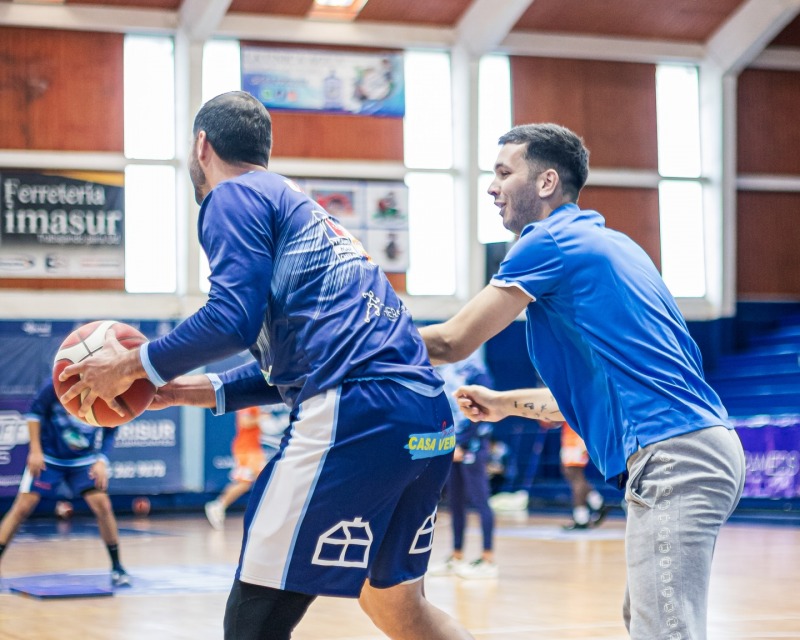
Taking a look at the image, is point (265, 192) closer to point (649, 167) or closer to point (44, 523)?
point (44, 523)

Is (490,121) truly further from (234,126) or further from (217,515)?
(234,126)

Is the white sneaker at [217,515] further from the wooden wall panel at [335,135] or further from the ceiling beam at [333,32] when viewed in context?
the ceiling beam at [333,32]

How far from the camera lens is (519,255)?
9.73 ft

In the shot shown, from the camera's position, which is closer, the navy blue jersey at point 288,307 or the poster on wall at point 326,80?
the navy blue jersey at point 288,307

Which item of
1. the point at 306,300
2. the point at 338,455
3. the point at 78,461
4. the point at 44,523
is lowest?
Answer: the point at 44,523

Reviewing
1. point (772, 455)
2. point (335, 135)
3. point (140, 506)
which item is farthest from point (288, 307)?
point (335, 135)

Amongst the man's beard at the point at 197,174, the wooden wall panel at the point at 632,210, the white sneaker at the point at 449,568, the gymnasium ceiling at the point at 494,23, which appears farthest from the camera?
the wooden wall panel at the point at 632,210

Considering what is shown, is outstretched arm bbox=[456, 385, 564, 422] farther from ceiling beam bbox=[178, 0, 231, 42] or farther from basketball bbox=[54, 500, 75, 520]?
ceiling beam bbox=[178, 0, 231, 42]

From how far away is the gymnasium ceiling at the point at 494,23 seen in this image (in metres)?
17.8

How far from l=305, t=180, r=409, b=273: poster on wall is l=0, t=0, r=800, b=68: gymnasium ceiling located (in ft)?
7.59

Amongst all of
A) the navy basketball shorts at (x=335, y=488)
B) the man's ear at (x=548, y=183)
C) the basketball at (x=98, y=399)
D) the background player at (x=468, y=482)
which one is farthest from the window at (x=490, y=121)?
the navy basketball shorts at (x=335, y=488)

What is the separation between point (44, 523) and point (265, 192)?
14448mm

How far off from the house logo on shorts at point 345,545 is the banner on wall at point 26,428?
46.4 ft

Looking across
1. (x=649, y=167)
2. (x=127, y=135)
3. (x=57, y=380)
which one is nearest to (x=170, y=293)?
(x=127, y=135)
